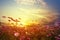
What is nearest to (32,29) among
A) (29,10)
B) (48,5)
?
(29,10)

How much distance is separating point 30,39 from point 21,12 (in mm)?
313

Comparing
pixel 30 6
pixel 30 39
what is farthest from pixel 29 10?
pixel 30 39

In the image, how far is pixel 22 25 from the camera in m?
1.66

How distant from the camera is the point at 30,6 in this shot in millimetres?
1671

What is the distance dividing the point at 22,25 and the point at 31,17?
0.13m

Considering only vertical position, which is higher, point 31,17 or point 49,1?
point 49,1

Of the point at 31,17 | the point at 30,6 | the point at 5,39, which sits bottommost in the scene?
the point at 5,39

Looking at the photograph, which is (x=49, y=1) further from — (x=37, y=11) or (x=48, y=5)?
(x=37, y=11)

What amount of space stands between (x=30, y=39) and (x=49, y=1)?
47cm

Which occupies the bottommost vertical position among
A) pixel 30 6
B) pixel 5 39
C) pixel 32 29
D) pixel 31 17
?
pixel 5 39

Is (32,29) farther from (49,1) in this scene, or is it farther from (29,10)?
(49,1)

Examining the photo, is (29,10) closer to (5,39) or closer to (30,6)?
(30,6)

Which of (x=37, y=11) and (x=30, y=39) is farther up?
(x=37, y=11)

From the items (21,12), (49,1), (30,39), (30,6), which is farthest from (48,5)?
(30,39)
